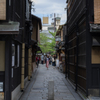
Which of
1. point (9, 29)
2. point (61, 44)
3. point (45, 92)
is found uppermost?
point (61, 44)

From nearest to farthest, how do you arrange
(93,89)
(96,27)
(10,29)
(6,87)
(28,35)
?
(10,29), (6,87), (96,27), (93,89), (28,35)

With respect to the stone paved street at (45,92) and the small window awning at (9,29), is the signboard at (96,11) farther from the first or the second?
the small window awning at (9,29)

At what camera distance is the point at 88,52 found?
9797 mm

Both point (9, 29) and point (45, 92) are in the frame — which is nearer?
point (9, 29)

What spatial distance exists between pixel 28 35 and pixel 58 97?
28.1 ft

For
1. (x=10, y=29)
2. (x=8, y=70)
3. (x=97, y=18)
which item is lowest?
(x=8, y=70)

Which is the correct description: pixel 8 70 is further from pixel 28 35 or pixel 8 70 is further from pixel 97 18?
pixel 28 35

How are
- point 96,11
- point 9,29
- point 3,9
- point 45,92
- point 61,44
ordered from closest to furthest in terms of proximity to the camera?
point 9,29 < point 3,9 < point 96,11 < point 45,92 < point 61,44

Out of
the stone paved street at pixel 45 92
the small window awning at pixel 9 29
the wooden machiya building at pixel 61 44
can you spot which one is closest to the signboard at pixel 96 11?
the stone paved street at pixel 45 92

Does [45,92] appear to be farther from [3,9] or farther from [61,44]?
[61,44]

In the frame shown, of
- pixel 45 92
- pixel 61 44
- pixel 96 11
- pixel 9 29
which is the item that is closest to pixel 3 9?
pixel 9 29

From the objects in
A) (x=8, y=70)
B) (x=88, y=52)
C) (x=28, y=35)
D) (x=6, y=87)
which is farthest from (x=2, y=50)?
(x=28, y=35)

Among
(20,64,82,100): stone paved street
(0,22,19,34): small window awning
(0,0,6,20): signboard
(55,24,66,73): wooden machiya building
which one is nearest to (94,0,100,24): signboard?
(20,64,82,100): stone paved street

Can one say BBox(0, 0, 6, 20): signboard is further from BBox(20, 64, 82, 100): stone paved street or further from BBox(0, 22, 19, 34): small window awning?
BBox(20, 64, 82, 100): stone paved street
